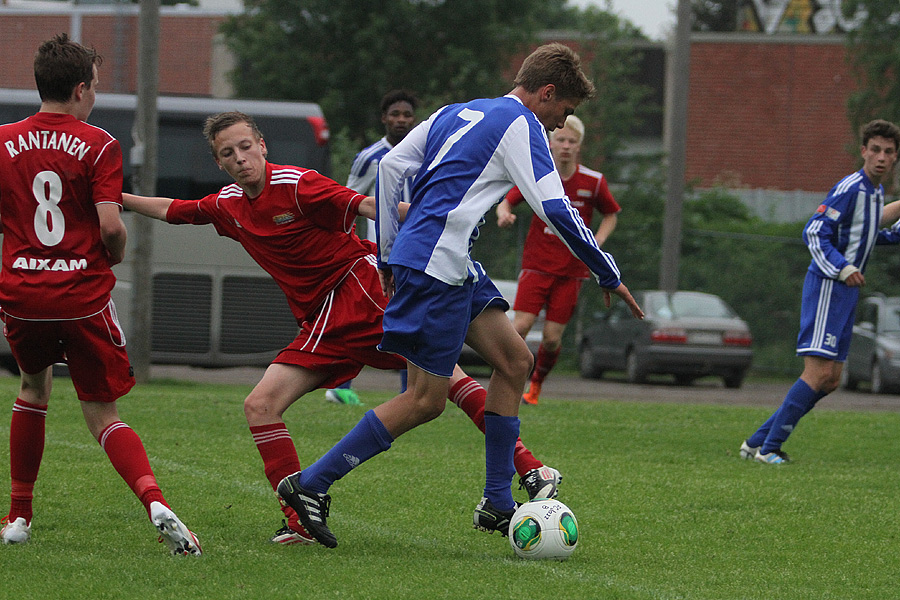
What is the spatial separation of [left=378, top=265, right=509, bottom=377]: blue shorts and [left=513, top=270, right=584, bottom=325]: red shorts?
5.38 m

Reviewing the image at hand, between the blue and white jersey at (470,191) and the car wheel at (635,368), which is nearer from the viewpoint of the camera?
the blue and white jersey at (470,191)

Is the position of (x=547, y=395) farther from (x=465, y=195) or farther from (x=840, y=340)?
(x=465, y=195)

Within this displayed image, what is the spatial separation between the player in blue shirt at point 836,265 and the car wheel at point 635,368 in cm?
1047

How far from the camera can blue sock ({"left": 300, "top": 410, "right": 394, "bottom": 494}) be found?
479cm

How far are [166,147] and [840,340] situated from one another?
423 inches

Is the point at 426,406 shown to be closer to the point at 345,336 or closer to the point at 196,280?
the point at 345,336

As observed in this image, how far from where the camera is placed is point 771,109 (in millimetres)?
36500

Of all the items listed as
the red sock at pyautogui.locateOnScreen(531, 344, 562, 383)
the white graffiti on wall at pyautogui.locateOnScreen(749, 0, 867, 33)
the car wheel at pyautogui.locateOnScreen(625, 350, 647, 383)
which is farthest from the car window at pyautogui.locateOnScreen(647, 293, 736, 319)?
the white graffiti on wall at pyautogui.locateOnScreen(749, 0, 867, 33)

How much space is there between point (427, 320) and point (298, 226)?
2.57 ft

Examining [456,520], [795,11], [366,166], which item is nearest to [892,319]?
[366,166]

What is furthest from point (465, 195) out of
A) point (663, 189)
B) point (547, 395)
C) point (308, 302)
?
point (663, 189)

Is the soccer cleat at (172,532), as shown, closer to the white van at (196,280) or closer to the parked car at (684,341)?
the white van at (196,280)

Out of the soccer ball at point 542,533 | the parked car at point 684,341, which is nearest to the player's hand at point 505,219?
the soccer ball at point 542,533

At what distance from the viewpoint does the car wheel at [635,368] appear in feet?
60.6
